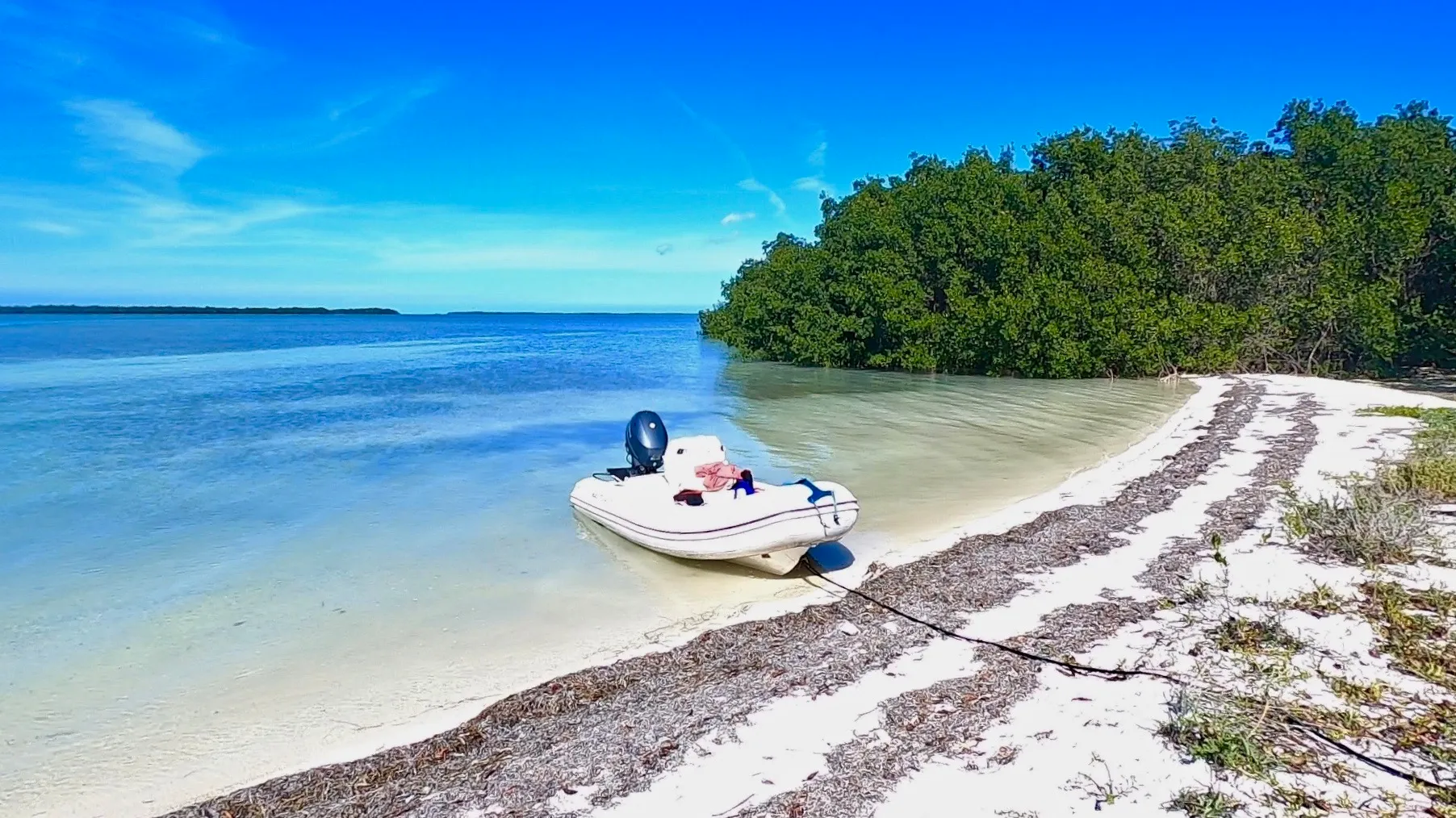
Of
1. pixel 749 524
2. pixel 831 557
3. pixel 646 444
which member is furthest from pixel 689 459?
pixel 831 557

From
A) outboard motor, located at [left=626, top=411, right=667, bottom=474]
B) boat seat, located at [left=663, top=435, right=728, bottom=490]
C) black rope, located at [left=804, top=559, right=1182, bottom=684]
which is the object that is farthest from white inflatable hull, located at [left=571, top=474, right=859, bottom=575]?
outboard motor, located at [left=626, top=411, right=667, bottom=474]

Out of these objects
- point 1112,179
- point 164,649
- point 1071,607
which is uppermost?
point 1112,179

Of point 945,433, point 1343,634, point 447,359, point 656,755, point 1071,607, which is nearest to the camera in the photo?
point 656,755

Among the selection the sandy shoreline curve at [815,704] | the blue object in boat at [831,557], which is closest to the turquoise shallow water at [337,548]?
the blue object in boat at [831,557]

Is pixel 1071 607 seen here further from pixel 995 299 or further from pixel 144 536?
Result: pixel 995 299

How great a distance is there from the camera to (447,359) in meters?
39.5

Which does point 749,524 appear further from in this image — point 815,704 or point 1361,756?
point 1361,756

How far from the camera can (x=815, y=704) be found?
13.9 feet

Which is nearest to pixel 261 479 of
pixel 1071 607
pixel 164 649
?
pixel 164 649

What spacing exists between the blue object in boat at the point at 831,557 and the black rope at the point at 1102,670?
0.94ft

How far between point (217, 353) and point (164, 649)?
137 feet

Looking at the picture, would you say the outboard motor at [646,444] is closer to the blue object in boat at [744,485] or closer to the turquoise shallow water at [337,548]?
the turquoise shallow water at [337,548]

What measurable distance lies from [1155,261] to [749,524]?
2101cm

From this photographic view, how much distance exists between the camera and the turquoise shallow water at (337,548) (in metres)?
4.82
